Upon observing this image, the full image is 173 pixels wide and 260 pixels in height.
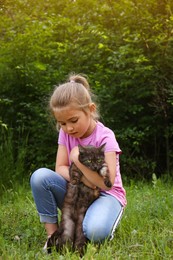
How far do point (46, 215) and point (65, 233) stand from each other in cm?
39

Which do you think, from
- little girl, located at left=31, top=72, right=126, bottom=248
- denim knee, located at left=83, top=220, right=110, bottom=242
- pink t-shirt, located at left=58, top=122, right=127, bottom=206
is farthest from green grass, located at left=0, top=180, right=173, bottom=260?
pink t-shirt, located at left=58, top=122, right=127, bottom=206

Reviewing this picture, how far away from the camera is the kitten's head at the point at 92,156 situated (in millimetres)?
3686

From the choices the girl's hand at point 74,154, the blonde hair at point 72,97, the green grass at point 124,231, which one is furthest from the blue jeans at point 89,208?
the blonde hair at point 72,97

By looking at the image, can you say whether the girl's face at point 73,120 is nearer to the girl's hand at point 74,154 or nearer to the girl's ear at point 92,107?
the girl's ear at point 92,107

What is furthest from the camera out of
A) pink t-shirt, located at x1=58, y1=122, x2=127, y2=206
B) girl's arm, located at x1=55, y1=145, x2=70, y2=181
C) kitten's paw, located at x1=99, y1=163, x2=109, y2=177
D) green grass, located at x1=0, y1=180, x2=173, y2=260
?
girl's arm, located at x1=55, y1=145, x2=70, y2=181

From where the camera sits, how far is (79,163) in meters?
3.76

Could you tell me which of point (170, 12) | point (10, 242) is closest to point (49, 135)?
point (170, 12)

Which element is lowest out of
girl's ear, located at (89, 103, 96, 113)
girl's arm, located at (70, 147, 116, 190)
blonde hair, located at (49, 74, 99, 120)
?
girl's arm, located at (70, 147, 116, 190)

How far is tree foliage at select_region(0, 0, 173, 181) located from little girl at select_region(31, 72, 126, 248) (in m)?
2.97

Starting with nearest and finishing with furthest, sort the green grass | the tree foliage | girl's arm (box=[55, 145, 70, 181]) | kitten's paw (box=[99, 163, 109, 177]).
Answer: the green grass
kitten's paw (box=[99, 163, 109, 177])
girl's arm (box=[55, 145, 70, 181])
the tree foliage

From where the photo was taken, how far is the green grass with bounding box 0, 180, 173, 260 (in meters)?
3.50

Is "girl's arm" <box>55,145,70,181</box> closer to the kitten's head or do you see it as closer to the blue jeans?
the blue jeans

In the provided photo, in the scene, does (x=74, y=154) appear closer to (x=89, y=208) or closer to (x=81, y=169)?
(x=81, y=169)

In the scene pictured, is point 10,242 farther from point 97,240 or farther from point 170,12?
point 170,12
